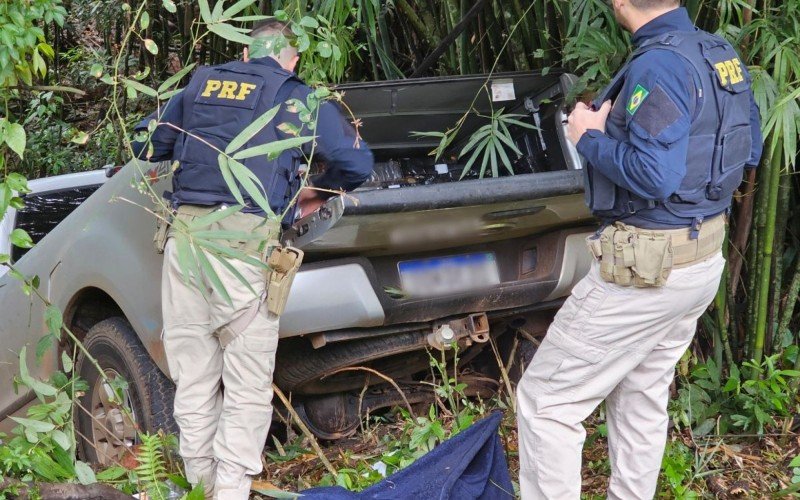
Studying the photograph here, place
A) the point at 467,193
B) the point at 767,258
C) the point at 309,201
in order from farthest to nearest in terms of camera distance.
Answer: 1. the point at 767,258
2. the point at 309,201
3. the point at 467,193

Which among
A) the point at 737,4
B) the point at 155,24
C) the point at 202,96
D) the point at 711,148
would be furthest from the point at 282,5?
the point at 155,24

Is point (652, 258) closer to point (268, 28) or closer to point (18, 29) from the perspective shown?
point (268, 28)

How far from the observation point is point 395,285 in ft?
10.7

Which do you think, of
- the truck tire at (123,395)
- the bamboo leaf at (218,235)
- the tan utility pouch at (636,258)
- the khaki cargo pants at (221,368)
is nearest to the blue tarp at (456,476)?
the khaki cargo pants at (221,368)

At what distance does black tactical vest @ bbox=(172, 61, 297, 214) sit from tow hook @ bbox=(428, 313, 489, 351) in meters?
0.72

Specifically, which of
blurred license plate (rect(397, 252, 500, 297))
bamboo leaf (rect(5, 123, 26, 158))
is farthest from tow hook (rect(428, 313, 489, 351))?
bamboo leaf (rect(5, 123, 26, 158))

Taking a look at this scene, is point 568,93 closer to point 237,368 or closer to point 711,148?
point 711,148

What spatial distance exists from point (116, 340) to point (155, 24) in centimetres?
490

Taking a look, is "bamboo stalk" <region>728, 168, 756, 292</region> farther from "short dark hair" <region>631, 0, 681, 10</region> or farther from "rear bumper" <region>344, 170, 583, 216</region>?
"short dark hair" <region>631, 0, 681, 10</region>

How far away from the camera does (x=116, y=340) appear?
362 cm

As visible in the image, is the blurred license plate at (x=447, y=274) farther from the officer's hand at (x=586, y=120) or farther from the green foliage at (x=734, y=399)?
the green foliage at (x=734, y=399)

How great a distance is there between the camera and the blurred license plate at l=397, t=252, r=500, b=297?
328 centimetres

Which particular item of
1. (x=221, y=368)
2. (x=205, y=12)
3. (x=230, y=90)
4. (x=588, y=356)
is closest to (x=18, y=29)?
(x=205, y=12)

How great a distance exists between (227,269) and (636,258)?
1.21 meters
